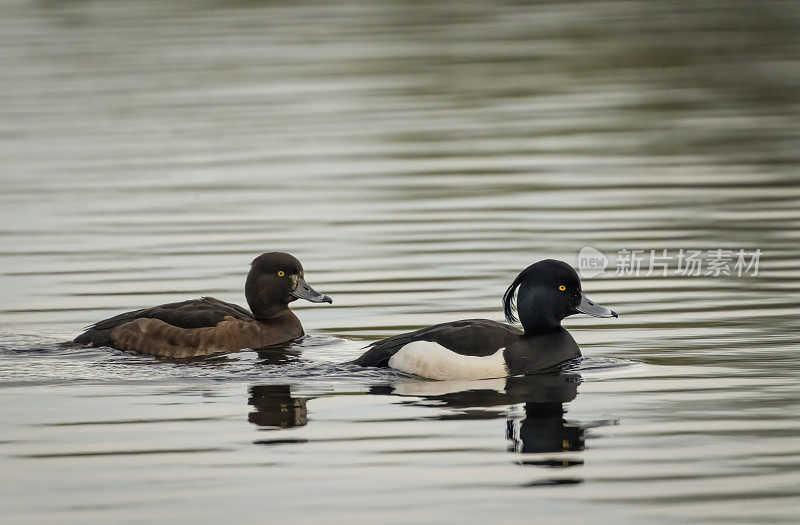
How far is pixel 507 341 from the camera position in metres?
10.5

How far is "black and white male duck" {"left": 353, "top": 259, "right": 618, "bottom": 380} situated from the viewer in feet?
33.9

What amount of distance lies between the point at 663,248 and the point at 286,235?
3.68 metres

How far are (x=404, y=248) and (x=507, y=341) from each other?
4104mm

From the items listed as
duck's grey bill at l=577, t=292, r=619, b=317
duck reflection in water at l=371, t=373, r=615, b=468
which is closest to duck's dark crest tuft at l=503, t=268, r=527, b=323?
duck's grey bill at l=577, t=292, r=619, b=317

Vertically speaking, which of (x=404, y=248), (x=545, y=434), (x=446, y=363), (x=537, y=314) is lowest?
(x=545, y=434)

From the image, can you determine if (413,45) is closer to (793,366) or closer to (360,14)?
(360,14)

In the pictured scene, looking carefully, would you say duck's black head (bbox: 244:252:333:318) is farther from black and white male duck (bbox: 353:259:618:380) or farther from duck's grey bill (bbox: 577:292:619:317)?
duck's grey bill (bbox: 577:292:619:317)

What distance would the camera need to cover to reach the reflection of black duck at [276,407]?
29.9 feet

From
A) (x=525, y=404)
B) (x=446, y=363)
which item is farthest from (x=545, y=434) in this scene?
(x=446, y=363)

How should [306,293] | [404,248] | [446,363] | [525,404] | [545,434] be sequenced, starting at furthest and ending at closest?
[404,248]
[306,293]
[446,363]
[525,404]
[545,434]

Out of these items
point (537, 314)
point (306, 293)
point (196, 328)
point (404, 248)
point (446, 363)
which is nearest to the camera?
point (446, 363)

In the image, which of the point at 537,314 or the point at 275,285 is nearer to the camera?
the point at 537,314

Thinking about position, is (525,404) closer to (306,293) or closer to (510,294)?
(510,294)

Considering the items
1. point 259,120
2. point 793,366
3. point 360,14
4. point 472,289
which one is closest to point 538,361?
point 793,366
